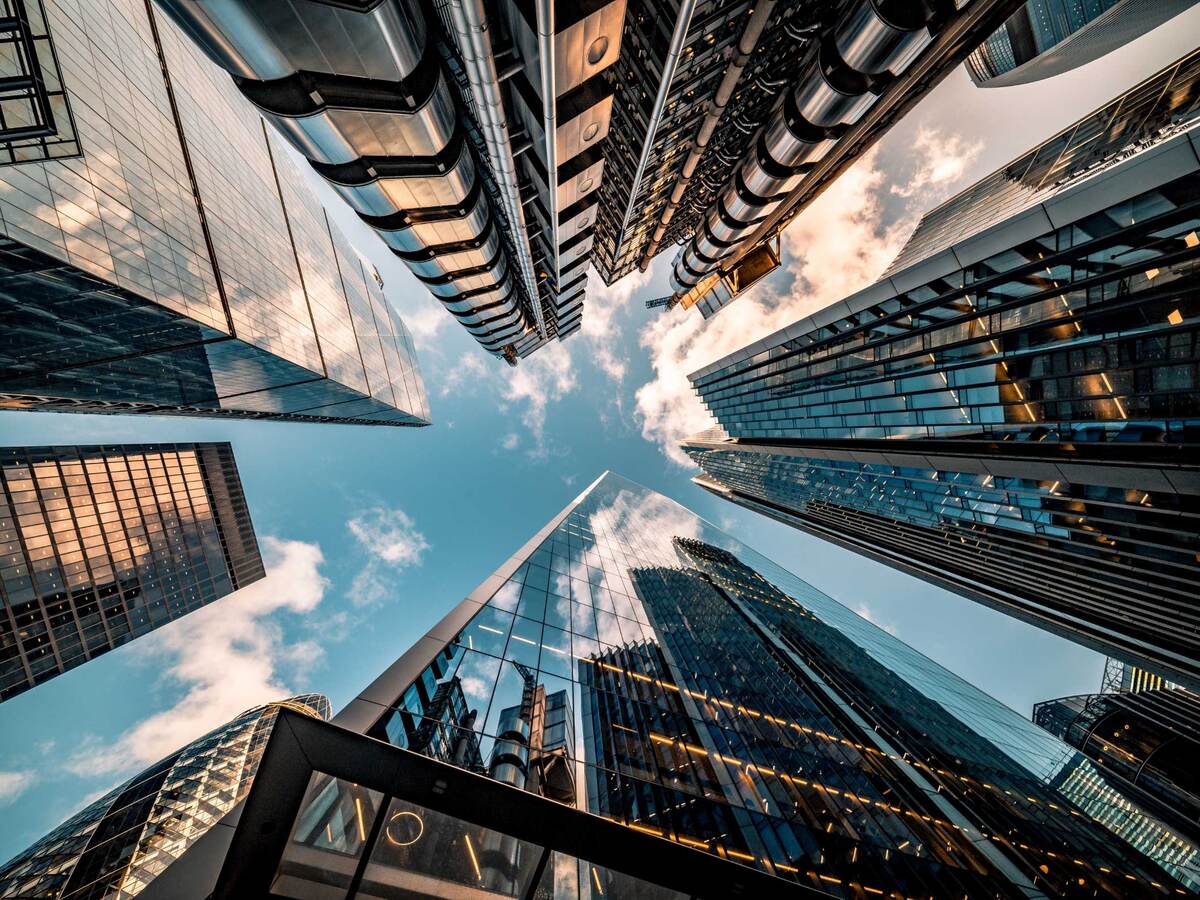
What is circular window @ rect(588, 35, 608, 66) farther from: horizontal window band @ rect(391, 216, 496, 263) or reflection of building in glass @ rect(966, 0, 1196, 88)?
reflection of building in glass @ rect(966, 0, 1196, 88)

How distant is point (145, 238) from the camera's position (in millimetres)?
13078

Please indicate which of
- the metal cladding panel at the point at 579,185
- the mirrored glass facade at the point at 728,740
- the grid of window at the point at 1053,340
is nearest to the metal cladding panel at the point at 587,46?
the metal cladding panel at the point at 579,185

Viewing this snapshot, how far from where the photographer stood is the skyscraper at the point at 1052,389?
44.3 ft

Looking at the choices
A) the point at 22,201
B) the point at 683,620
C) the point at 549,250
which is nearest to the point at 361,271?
the point at 549,250

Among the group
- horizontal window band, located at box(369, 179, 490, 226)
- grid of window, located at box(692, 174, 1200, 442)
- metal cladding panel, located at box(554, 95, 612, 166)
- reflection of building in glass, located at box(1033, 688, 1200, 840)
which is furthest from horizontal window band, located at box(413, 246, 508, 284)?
reflection of building in glass, located at box(1033, 688, 1200, 840)

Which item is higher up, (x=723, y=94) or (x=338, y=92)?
(x=723, y=94)

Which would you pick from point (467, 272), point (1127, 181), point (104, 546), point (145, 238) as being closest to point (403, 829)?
point (145, 238)

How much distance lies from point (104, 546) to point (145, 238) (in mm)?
73724

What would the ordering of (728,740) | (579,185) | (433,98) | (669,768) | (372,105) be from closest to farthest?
(372,105), (433,98), (669,768), (728,740), (579,185)

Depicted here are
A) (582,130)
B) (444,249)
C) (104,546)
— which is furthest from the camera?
(104,546)

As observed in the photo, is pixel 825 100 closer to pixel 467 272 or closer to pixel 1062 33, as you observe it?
pixel 467 272

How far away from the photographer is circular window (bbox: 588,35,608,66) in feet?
31.3

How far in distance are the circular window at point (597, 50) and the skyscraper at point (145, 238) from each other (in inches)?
577

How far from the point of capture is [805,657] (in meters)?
27.5
